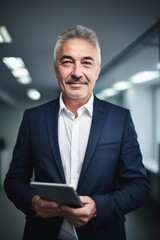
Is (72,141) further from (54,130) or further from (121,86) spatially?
(121,86)

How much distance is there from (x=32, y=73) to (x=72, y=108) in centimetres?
47

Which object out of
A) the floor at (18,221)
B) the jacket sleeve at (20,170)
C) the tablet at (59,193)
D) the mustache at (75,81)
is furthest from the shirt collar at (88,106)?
the floor at (18,221)

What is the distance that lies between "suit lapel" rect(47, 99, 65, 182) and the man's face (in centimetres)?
14

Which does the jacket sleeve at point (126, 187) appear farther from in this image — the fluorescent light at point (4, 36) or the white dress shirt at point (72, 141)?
the fluorescent light at point (4, 36)

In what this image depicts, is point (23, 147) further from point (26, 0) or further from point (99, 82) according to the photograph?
point (26, 0)

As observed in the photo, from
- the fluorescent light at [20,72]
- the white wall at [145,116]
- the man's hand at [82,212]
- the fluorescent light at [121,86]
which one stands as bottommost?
the man's hand at [82,212]

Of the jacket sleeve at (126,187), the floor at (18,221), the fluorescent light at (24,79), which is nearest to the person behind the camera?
the jacket sleeve at (126,187)

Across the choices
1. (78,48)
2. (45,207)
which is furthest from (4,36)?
(45,207)

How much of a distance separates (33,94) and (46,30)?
399mm

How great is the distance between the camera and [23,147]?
140 cm

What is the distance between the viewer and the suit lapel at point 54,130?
1352 millimetres

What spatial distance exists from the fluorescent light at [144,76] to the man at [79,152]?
1.58 ft

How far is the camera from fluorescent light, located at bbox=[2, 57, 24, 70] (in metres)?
1.75

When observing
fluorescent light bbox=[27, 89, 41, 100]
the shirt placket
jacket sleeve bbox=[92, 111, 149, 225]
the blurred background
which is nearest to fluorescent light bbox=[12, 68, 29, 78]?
the blurred background
